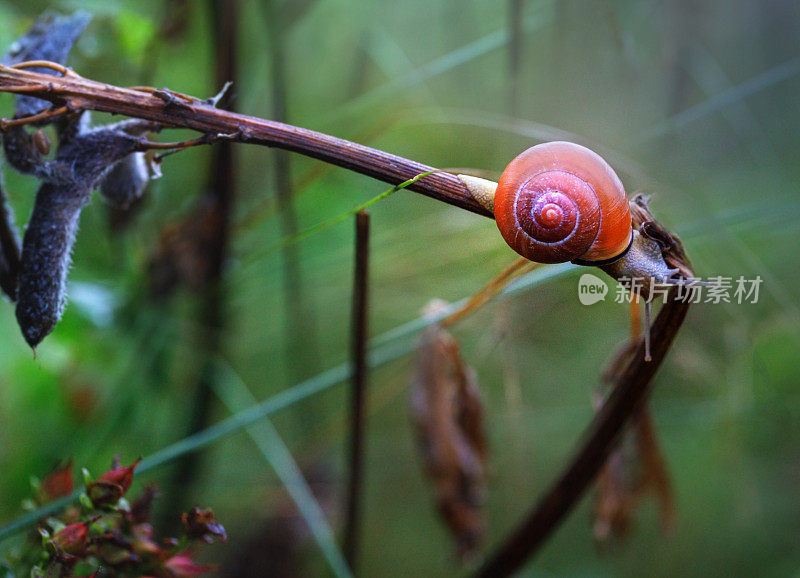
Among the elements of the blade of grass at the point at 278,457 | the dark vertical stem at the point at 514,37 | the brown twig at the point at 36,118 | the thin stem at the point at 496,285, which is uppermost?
the dark vertical stem at the point at 514,37

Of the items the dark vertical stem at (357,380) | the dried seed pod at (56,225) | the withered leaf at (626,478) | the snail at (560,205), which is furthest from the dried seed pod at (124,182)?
the withered leaf at (626,478)

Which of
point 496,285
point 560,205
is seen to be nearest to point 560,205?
point 560,205

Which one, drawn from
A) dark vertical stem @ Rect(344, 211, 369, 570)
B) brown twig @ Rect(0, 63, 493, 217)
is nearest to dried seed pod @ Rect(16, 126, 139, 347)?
brown twig @ Rect(0, 63, 493, 217)

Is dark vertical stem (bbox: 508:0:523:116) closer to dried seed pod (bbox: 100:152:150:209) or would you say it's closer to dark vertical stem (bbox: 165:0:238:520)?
dark vertical stem (bbox: 165:0:238:520)

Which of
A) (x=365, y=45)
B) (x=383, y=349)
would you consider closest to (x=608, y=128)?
(x=365, y=45)

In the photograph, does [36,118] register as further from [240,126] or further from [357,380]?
[357,380]

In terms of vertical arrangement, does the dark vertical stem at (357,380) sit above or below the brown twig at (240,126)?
below

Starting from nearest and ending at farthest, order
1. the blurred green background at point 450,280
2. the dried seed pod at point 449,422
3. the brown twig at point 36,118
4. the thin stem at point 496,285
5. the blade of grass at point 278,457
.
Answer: the brown twig at point 36,118
the thin stem at point 496,285
the dried seed pod at point 449,422
the blade of grass at point 278,457
the blurred green background at point 450,280

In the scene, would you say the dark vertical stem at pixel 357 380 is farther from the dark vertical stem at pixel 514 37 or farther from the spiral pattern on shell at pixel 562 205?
the dark vertical stem at pixel 514 37
